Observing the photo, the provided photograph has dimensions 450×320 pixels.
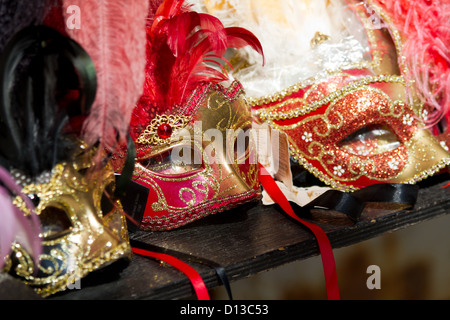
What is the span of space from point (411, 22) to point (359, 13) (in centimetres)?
13

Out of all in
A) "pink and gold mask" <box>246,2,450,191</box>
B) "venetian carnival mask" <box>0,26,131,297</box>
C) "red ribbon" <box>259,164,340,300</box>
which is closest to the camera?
"venetian carnival mask" <box>0,26,131,297</box>

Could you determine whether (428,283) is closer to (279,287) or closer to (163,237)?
(279,287)

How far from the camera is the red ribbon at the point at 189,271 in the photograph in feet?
2.55

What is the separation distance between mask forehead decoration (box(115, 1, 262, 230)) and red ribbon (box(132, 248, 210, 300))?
11 cm

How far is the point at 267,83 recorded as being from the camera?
4.07 feet

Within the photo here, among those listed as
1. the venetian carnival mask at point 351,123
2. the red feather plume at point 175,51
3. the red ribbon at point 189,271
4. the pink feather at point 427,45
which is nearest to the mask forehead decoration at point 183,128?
the red feather plume at point 175,51

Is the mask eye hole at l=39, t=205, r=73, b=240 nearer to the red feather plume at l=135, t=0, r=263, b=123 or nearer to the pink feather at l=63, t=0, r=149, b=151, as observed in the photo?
the pink feather at l=63, t=0, r=149, b=151

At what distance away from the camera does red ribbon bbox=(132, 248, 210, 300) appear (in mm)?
777

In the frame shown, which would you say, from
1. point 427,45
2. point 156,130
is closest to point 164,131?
point 156,130

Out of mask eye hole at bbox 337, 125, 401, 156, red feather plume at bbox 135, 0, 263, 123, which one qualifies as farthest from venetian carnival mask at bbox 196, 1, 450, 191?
red feather plume at bbox 135, 0, 263, 123

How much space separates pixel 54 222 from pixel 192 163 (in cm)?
31

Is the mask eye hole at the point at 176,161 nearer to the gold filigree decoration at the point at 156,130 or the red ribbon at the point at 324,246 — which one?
the gold filigree decoration at the point at 156,130

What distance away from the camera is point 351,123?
1.18 metres

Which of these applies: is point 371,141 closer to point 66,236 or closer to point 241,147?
point 241,147
